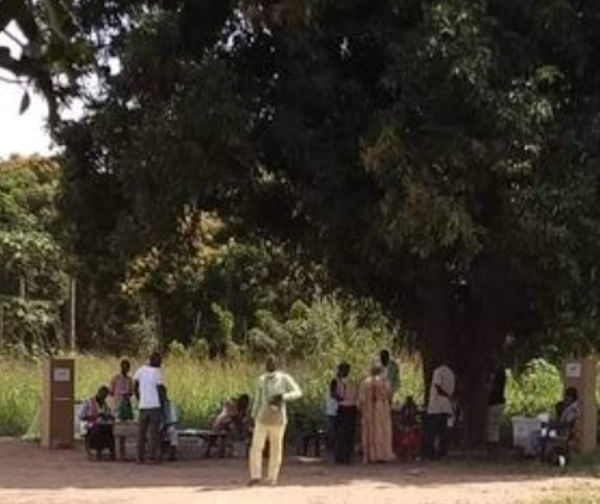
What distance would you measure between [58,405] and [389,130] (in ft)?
26.4

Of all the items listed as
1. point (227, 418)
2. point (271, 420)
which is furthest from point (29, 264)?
point (271, 420)

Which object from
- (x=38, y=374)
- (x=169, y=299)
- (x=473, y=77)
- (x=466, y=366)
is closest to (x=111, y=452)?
(x=466, y=366)

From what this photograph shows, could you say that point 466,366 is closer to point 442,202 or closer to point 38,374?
point 442,202

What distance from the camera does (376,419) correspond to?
17719mm

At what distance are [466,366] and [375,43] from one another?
225 inches

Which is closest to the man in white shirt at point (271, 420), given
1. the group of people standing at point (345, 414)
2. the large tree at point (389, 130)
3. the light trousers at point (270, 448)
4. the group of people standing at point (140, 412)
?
the light trousers at point (270, 448)

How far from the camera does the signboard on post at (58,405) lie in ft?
65.8

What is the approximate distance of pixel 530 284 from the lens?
1705 cm

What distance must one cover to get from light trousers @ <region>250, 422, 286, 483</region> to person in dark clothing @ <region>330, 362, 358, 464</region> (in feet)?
9.24

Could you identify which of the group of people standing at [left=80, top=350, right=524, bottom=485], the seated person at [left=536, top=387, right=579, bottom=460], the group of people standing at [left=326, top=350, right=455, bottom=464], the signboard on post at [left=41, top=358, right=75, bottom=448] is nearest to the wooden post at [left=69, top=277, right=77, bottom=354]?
the signboard on post at [left=41, top=358, right=75, bottom=448]

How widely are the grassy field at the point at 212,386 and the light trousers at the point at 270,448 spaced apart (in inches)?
264

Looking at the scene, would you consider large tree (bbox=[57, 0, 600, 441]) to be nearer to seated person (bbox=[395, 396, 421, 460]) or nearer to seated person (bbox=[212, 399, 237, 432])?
seated person (bbox=[395, 396, 421, 460])

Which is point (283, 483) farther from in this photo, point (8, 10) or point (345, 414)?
point (8, 10)

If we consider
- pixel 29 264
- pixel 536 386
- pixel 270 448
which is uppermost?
pixel 29 264
